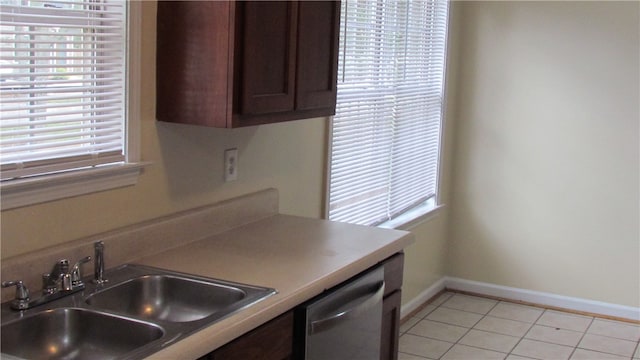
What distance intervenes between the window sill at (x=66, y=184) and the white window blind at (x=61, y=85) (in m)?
0.03

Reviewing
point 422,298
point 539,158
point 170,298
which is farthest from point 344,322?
point 539,158

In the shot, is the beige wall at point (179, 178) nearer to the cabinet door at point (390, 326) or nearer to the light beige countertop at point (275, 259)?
the light beige countertop at point (275, 259)

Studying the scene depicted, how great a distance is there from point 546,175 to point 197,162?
2718 mm

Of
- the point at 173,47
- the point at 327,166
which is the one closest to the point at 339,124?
the point at 327,166

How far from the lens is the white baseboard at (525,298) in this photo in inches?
180

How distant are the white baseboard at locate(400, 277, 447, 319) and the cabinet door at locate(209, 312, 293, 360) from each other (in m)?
2.30

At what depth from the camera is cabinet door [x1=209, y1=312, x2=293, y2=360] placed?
1.83 m

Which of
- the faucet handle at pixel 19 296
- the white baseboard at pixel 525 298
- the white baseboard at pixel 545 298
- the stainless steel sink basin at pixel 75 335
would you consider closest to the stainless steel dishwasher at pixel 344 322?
→ the stainless steel sink basin at pixel 75 335

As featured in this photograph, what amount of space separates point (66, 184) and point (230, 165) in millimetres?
772

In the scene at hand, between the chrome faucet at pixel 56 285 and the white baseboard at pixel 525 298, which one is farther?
the white baseboard at pixel 525 298

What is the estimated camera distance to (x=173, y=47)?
2363 mm

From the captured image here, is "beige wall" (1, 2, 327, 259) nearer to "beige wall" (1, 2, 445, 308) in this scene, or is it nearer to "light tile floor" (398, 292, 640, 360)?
"beige wall" (1, 2, 445, 308)

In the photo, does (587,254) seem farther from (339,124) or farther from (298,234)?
(298,234)

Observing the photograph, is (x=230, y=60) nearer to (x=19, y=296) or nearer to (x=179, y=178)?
(x=179, y=178)
